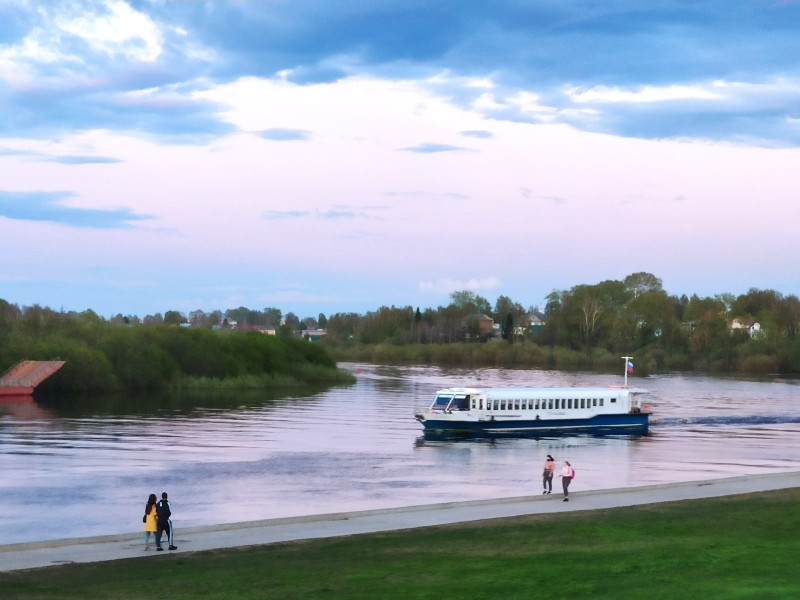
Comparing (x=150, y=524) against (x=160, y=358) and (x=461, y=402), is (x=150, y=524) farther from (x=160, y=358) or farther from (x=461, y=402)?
(x=160, y=358)

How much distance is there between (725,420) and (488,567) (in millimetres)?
72784

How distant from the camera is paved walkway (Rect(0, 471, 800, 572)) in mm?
29719

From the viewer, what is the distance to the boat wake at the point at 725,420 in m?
93.8

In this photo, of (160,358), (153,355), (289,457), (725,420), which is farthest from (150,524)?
(160,358)

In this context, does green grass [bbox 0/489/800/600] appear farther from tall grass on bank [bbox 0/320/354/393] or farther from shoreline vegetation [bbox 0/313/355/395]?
shoreline vegetation [bbox 0/313/355/395]

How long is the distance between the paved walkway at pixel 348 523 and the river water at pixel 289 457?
5175 mm

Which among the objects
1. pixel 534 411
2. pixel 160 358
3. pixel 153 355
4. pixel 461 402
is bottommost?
pixel 534 411

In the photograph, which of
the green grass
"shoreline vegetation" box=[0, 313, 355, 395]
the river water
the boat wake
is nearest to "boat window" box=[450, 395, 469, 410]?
the river water

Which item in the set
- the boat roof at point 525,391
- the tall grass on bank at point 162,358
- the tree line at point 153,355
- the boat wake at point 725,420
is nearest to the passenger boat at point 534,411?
the boat roof at point 525,391

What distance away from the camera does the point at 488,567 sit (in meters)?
27.8

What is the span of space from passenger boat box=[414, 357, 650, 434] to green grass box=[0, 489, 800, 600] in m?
46.6

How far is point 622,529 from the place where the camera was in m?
33.3

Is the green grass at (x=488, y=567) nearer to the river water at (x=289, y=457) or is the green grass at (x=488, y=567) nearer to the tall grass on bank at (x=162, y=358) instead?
the river water at (x=289, y=457)

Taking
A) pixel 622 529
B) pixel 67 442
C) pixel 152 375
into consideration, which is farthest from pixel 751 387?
pixel 622 529
